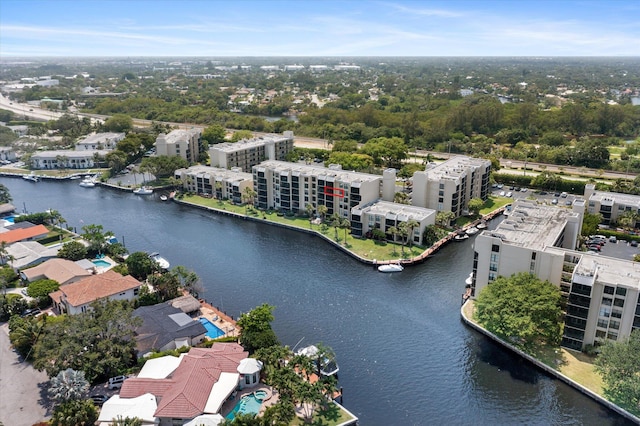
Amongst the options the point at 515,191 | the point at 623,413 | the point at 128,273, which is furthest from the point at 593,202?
the point at 128,273

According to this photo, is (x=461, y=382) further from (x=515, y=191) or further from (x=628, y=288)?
(x=515, y=191)

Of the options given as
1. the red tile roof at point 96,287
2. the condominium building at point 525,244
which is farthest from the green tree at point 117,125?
the condominium building at point 525,244

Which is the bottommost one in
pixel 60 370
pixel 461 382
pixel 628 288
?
pixel 461 382

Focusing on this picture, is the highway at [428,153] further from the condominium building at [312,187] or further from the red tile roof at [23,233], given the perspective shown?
the red tile roof at [23,233]

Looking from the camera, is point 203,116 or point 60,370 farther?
→ point 203,116

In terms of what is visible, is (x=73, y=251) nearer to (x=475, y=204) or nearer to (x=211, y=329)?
(x=211, y=329)
